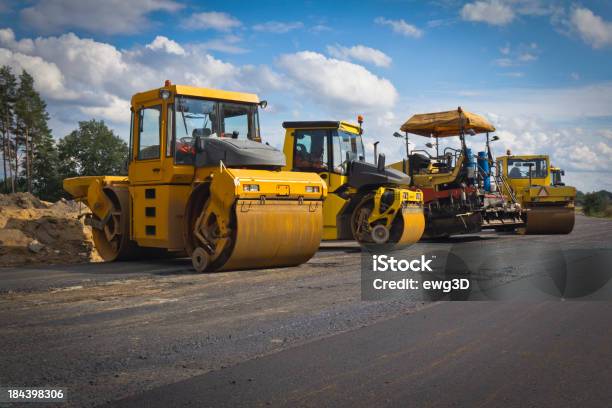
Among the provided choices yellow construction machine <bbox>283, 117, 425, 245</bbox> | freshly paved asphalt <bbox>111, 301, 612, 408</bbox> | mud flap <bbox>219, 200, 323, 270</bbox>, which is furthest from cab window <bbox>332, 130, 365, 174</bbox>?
freshly paved asphalt <bbox>111, 301, 612, 408</bbox>

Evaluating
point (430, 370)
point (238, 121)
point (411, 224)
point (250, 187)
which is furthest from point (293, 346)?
point (411, 224)

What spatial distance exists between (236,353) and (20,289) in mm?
4399

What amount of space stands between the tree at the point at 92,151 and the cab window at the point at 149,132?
170 feet

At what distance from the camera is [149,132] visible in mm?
10930

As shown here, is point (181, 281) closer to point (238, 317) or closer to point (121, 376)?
point (238, 317)

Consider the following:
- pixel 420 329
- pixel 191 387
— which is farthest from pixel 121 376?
pixel 420 329

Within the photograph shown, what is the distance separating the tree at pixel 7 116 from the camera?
47.3 meters

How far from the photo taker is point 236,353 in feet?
16.1

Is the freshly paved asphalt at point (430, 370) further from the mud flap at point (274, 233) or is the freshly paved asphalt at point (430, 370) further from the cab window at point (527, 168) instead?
the cab window at point (527, 168)

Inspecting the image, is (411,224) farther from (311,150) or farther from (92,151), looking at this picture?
(92,151)

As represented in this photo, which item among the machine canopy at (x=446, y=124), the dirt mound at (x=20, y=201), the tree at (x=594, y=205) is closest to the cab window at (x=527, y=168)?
the machine canopy at (x=446, y=124)

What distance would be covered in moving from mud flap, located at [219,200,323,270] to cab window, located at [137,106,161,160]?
2.35m

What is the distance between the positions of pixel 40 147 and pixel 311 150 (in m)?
44.5

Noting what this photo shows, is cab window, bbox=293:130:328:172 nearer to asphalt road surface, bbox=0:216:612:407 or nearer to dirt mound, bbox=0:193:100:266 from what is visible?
dirt mound, bbox=0:193:100:266
